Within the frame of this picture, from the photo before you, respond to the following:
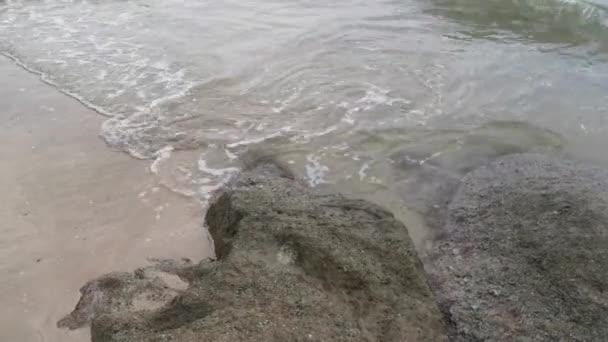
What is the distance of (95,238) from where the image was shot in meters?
4.47

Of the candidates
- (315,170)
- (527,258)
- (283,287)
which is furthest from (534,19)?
(283,287)

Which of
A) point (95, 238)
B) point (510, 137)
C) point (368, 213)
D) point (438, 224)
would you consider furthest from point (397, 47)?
point (95, 238)

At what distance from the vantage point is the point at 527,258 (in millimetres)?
3818

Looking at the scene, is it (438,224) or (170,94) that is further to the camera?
(170,94)

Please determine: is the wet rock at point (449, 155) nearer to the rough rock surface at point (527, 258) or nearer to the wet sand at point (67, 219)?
the rough rock surface at point (527, 258)

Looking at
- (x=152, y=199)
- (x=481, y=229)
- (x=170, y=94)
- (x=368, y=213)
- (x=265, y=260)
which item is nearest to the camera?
→ (x=265, y=260)

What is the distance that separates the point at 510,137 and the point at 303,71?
301 cm

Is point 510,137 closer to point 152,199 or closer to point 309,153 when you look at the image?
point 309,153

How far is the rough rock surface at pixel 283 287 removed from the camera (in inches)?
115

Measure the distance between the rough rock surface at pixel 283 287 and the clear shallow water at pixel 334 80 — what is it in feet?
3.78

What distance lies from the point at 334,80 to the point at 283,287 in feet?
15.4

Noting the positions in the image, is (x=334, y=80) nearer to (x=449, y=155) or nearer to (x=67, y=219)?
(x=449, y=155)

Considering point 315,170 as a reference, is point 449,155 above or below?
above

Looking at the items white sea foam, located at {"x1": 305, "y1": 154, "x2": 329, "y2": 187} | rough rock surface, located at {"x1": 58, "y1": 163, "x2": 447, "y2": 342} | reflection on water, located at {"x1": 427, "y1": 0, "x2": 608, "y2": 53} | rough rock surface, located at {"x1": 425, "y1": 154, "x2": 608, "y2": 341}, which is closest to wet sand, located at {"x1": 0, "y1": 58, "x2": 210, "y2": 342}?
rough rock surface, located at {"x1": 58, "y1": 163, "x2": 447, "y2": 342}
